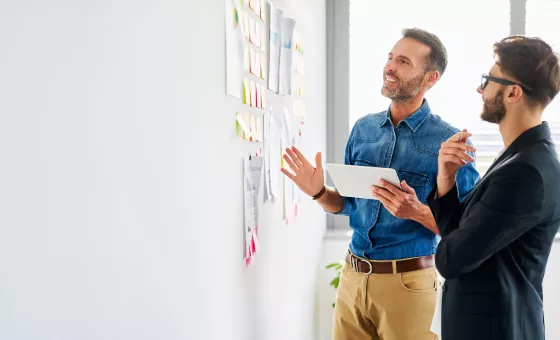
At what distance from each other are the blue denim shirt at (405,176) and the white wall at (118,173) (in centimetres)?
52

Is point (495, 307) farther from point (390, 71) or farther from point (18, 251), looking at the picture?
point (18, 251)

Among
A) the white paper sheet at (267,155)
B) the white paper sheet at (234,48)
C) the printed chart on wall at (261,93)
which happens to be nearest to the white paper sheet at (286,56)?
the printed chart on wall at (261,93)

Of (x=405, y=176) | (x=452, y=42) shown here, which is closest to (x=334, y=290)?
(x=452, y=42)

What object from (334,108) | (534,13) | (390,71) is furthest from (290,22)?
(534,13)

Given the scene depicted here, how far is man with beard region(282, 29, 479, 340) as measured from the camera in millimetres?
1850

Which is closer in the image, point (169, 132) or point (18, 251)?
point (18, 251)

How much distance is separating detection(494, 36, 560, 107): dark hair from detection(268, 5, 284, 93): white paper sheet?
0.79 m

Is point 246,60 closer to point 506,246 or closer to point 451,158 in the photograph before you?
point 451,158

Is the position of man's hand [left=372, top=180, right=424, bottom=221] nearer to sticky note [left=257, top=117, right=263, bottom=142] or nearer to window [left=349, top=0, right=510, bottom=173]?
sticky note [left=257, top=117, right=263, bottom=142]

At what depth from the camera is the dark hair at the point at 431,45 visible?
1.97m

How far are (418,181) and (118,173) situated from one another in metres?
1.21

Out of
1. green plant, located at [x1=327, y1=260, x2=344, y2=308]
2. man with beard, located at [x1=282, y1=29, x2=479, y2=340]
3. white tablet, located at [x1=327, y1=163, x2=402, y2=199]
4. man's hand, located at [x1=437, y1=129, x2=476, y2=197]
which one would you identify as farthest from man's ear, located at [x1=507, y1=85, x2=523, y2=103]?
green plant, located at [x1=327, y1=260, x2=344, y2=308]

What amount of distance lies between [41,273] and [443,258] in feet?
3.27

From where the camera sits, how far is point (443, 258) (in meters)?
1.42
